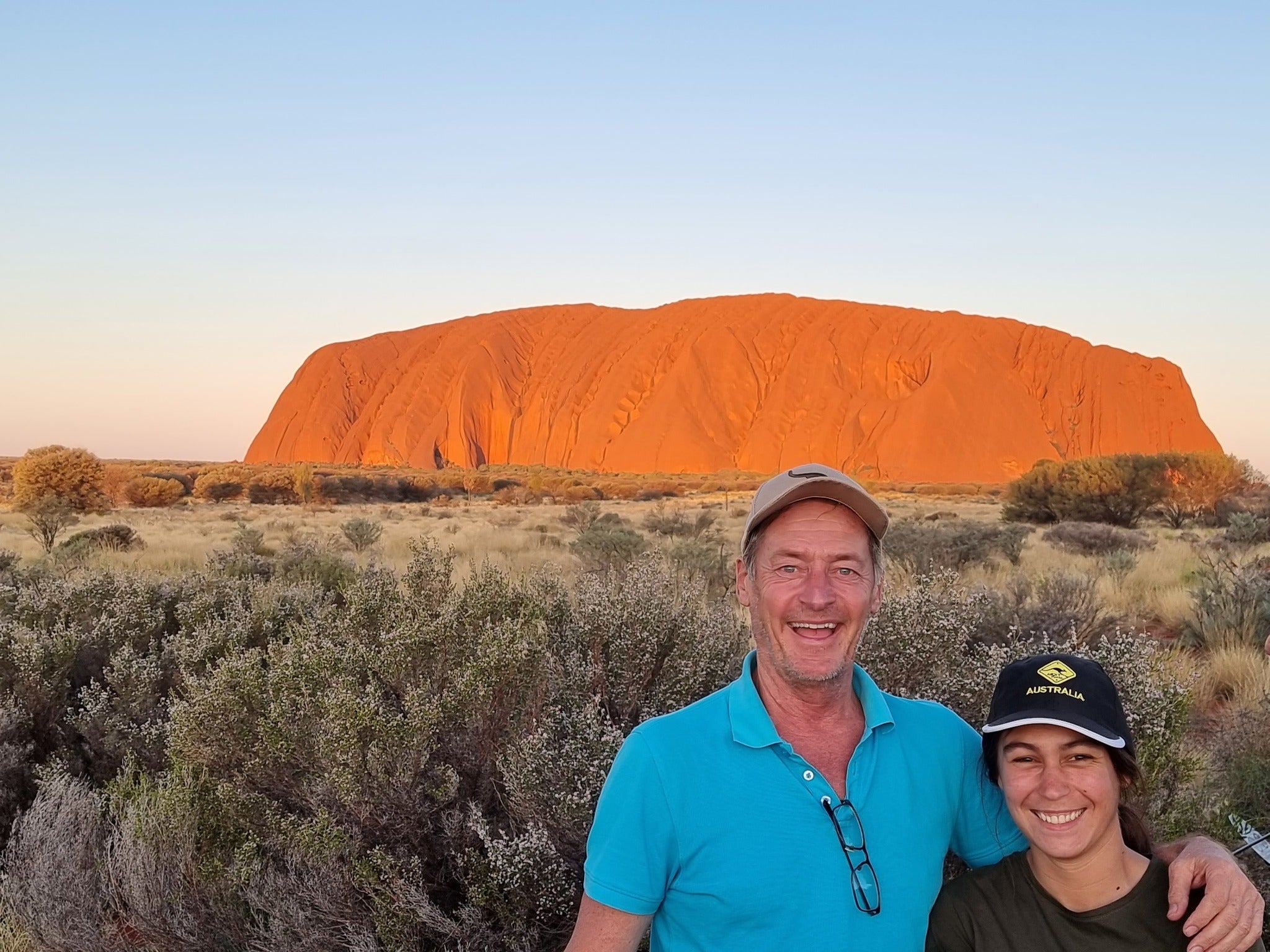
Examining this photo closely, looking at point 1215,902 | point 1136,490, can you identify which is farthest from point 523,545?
point 1136,490

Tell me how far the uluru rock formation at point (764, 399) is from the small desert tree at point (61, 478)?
4951 cm

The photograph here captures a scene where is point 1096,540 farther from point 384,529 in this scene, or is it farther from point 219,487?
point 219,487

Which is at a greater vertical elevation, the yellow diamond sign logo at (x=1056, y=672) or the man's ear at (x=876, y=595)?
the man's ear at (x=876, y=595)

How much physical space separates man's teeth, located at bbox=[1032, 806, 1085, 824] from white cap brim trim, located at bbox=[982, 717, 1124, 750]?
0.50ft

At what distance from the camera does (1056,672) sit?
6.11 feet

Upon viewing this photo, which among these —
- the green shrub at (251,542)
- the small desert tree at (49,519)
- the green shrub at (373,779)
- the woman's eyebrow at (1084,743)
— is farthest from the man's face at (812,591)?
the small desert tree at (49,519)

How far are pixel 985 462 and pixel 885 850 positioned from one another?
235 ft

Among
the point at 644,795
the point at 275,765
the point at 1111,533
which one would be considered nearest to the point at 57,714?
the point at 275,765

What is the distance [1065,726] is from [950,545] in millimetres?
12181

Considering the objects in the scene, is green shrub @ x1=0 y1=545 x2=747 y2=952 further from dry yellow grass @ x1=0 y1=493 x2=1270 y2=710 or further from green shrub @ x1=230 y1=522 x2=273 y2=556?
green shrub @ x1=230 y1=522 x2=273 y2=556

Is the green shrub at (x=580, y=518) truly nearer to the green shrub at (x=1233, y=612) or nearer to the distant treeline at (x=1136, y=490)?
the distant treeline at (x=1136, y=490)

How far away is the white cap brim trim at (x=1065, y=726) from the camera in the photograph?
1773 mm

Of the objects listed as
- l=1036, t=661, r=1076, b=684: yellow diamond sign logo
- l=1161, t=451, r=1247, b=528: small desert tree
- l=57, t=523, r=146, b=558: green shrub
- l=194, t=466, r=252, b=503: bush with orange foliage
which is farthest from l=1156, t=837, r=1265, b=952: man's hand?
l=194, t=466, r=252, b=503: bush with orange foliage

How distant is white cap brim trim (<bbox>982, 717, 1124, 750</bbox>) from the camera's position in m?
1.77
